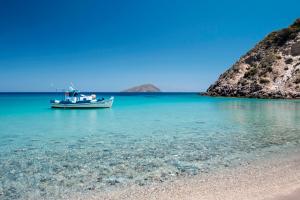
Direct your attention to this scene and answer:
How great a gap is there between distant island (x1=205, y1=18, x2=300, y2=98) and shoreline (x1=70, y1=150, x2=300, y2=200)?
196 feet

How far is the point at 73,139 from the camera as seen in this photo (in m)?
16.4

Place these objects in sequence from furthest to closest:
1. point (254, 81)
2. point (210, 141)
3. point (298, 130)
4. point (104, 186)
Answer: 1. point (254, 81)
2. point (298, 130)
3. point (210, 141)
4. point (104, 186)

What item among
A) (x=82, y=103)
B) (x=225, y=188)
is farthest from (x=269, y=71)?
(x=225, y=188)

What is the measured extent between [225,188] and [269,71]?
71377mm

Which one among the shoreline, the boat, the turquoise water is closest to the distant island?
the boat

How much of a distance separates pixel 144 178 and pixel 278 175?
A: 3.85 meters

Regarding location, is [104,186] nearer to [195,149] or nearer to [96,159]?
[96,159]

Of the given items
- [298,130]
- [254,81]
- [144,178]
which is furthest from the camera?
[254,81]

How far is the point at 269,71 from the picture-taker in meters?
72.8

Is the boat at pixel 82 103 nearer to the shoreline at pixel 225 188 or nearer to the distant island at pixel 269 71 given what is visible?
the shoreline at pixel 225 188

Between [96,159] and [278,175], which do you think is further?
[96,159]

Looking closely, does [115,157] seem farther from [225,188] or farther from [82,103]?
[82,103]

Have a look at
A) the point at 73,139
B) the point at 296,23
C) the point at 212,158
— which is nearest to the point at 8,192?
the point at 212,158

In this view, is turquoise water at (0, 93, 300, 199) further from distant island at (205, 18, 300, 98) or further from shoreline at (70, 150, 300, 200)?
distant island at (205, 18, 300, 98)
